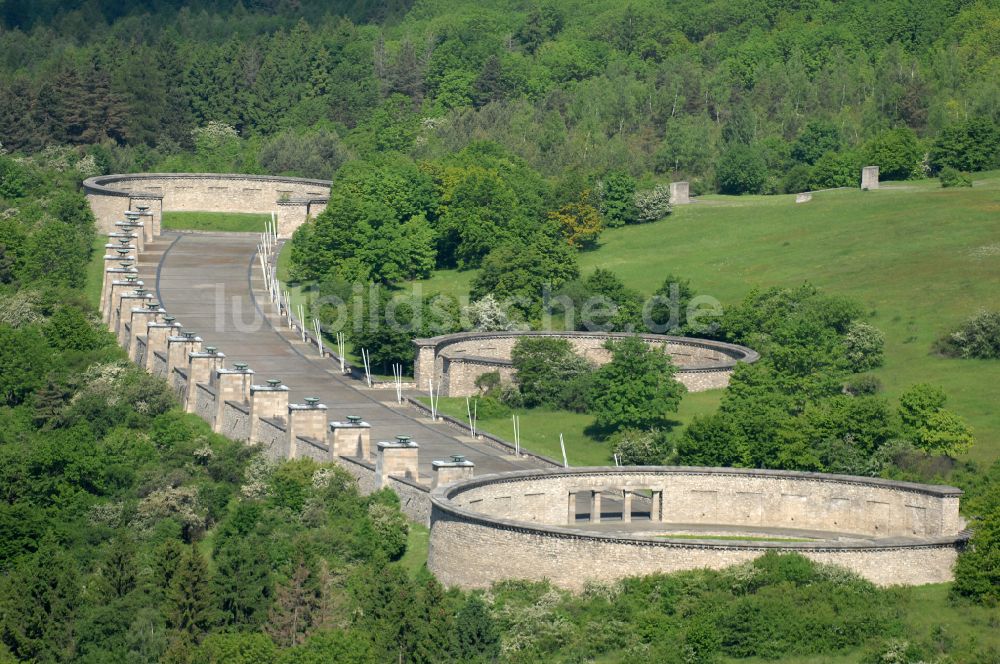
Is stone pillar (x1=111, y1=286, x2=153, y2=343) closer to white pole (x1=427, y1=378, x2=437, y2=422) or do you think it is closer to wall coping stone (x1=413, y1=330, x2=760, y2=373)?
wall coping stone (x1=413, y1=330, x2=760, y2=373)

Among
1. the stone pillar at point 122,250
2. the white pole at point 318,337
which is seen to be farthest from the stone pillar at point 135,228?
the white pole at point 318,337

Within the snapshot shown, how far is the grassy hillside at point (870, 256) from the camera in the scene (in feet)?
370

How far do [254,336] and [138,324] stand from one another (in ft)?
21.5

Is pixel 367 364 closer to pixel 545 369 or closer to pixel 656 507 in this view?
pixel 545 369

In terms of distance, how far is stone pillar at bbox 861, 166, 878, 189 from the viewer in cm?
15162

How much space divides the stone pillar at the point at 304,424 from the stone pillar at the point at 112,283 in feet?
98.3

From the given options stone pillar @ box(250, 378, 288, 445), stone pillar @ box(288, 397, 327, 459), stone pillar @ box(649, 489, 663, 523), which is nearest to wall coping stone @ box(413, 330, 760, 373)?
stone pillar @ box(250, 378, 288, 445)

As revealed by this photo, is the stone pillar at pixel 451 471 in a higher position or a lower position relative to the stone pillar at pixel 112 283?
lower

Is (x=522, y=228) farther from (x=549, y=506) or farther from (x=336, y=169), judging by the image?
(x=549, y=506)

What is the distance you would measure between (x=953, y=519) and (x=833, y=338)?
23443 millimetres

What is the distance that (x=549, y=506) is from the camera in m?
88.0

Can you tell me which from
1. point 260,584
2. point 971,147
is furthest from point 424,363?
point 971,147

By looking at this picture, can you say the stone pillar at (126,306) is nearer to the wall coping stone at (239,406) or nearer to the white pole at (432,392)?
the wall coping stone at (239,406)

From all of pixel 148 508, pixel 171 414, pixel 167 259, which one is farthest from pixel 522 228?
pixel 148 508
